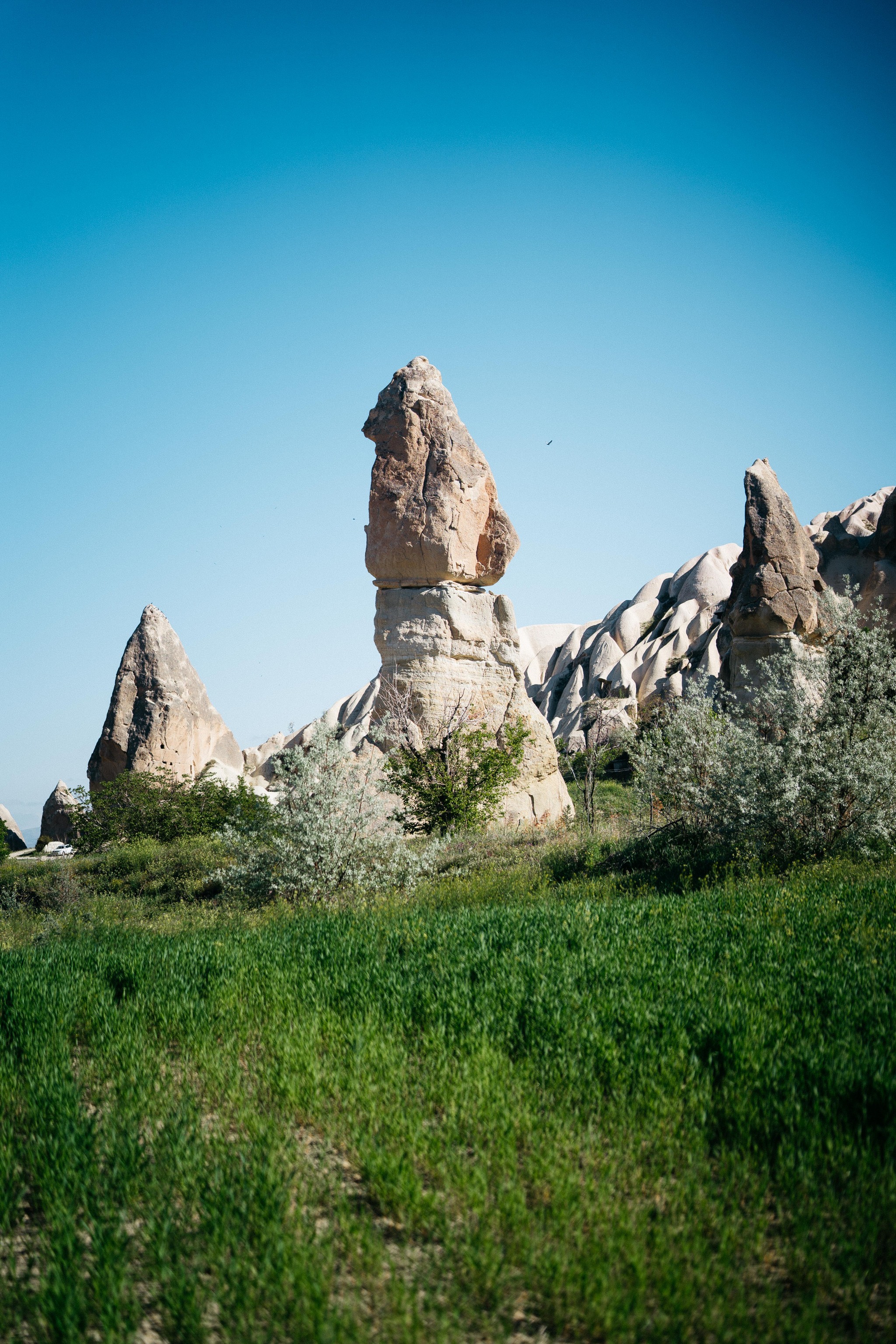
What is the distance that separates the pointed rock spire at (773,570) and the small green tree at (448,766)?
8.76 m

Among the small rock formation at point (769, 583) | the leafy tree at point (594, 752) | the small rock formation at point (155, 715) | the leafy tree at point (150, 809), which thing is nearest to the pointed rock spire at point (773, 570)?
the small rock formation at point (769, 583)

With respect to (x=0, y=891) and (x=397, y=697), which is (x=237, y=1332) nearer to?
(x=0, y=891)

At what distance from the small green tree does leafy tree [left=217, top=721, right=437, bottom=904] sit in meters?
2.75

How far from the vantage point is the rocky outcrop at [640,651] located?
40781 millimetres

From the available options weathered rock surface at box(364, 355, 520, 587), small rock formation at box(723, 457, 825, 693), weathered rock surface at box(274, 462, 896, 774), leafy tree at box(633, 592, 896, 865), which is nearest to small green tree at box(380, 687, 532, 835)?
weathered rock surface at box(274, 462, 896, 774)

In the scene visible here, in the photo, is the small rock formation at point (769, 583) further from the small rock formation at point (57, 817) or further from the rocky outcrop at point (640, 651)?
the small rock formation at point (57, 817)

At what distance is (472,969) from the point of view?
545 centimetres

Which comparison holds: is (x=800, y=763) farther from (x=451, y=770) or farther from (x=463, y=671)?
(x=463, y=671)

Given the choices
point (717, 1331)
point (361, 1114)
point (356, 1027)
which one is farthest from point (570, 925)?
point (717, 1331)

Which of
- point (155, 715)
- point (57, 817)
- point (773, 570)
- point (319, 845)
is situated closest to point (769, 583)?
point (773, 570)

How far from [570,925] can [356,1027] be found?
2.66 meters

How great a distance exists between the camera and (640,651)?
51562mm

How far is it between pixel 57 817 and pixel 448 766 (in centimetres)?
1840

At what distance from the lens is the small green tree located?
1638 centimetres
